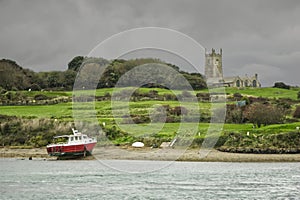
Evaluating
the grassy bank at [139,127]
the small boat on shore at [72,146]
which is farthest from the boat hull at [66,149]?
the grassy bank at [139,127]

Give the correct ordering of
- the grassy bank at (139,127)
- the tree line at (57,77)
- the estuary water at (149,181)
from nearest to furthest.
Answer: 1. the estuary water at (149,181)
2. the grassy bank at (139,127)
3. the tree line at (57,77)

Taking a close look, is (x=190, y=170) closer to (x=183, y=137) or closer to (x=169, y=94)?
(x=183, y=137)

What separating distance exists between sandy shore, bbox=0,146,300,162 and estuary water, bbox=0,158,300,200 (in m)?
1.96

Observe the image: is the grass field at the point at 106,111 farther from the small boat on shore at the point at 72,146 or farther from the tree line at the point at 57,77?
the tree line at the point at 57,77

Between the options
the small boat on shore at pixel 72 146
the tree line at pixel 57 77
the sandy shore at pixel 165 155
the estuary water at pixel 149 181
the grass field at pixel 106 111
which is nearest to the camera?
the estuary water at pixel 149 181

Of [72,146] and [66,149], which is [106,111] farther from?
[72,146]

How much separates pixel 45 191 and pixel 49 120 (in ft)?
143

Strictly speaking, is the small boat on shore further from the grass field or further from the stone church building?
the stone church building

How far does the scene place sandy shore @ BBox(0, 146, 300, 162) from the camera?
190 feet

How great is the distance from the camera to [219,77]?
16438cm

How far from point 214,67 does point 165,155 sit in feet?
362

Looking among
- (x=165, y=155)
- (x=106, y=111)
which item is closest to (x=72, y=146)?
(x=165, y=155)

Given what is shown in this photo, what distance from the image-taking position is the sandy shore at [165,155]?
57875 millimetres

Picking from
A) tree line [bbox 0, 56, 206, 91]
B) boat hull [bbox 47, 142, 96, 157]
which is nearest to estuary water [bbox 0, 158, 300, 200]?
boat hull [bbox 47, 142, 96, 157]
